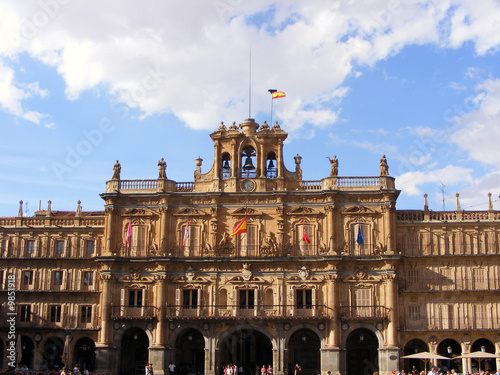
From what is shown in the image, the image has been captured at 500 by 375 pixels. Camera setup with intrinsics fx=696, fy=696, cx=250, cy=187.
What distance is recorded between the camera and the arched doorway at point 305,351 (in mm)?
64875

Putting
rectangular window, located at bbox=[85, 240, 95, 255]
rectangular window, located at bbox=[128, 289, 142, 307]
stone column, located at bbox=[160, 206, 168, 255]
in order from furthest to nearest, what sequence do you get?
rectangular window, located at bbox=[85, 240, 95, 255] → stone column, located at bbox=[160, 206, 168, 255] → rectangular window, located at bbox=[128, 289, 142, 307]

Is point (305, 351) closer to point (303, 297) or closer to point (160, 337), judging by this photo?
point (303, 297)

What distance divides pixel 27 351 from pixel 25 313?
12.3 ft

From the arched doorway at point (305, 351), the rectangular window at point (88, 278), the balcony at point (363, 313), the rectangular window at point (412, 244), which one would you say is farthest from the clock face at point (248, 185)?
the rectangular window at point (88, 278)

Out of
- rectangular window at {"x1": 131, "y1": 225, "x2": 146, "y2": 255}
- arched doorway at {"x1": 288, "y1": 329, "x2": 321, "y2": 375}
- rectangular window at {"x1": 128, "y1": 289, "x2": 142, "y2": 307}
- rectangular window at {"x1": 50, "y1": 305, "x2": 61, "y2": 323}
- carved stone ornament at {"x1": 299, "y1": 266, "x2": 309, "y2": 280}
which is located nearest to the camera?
carved stone ornament at {"x1": 299, "y1": 266, "x2": 309, "y2": 280}

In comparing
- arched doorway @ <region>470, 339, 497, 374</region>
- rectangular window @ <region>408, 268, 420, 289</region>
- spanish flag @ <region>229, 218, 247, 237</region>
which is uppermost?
spanish flag @ <region>229, 218, 247, 237</region>

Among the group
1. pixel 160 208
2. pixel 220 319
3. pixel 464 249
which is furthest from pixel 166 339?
pixel 464 249

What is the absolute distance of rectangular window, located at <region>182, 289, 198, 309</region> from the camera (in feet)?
210

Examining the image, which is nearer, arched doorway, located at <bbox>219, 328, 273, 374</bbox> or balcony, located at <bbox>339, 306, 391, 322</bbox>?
balcony, located at <bbox>339, 306, 391, 322</bbox>

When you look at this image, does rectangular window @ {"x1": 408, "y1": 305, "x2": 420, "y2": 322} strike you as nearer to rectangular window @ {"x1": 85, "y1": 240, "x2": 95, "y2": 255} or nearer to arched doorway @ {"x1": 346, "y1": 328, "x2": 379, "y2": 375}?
arched doorway @ {"x1": 346, "y1": 328, "x2": 379, "y2": 375}

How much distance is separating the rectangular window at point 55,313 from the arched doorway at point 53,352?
1.70m

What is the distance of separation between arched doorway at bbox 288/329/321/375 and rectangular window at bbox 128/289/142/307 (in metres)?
14.6

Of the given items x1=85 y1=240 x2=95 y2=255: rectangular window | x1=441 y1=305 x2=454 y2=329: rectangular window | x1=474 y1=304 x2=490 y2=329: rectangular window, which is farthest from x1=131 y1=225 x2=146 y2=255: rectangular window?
x1=474 y1=304 x2=490 y2=329: rectangular window

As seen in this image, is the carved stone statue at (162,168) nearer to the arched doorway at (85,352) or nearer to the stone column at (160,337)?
the stone column at (160,337)
